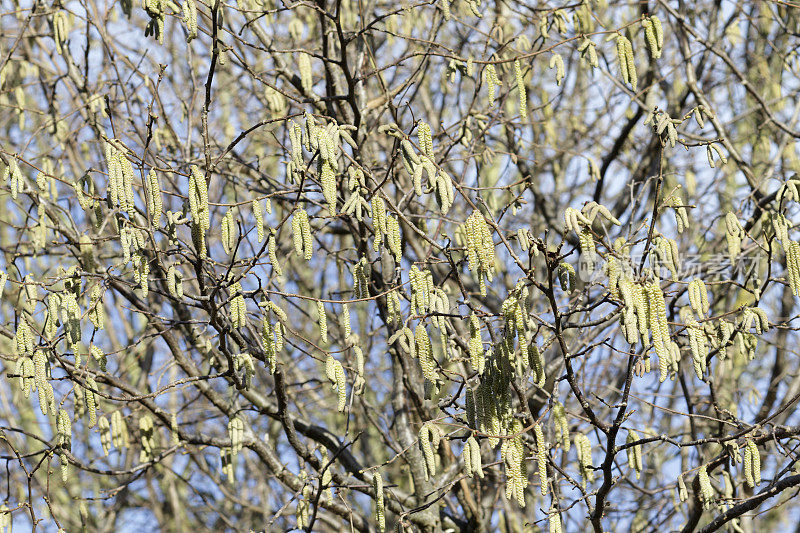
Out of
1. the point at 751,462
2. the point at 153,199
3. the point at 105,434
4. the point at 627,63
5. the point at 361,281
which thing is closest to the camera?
the point at 153,199

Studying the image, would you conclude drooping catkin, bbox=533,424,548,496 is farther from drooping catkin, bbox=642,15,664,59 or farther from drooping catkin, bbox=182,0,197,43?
drooping catkin, bbox=182,0,197,43

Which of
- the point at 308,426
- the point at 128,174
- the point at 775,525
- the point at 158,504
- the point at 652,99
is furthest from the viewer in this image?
the point at 775,525

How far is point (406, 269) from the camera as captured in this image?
215 inches

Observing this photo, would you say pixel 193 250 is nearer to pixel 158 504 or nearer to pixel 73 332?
pixel 73 332

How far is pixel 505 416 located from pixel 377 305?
188 centimetres

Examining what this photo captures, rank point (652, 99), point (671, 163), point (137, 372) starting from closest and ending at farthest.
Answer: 1. point (652, 99)
2. point (671, 163)
3. point (137, 372)

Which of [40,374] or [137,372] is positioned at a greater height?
[137,372]

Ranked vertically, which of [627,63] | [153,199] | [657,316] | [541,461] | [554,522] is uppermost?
[627,63]

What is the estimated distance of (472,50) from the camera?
6.29 metres

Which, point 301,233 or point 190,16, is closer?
point 301,233

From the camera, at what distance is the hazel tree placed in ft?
10.7

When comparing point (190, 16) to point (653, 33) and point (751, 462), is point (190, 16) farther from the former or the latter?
point (751, 462)

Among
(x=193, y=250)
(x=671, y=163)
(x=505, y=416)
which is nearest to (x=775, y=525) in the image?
(x=671, y=163)

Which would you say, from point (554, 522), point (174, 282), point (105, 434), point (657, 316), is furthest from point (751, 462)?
point (105, 434)
